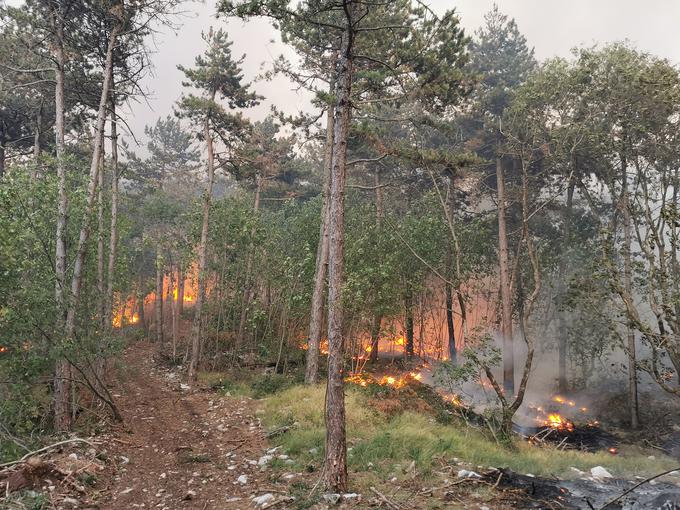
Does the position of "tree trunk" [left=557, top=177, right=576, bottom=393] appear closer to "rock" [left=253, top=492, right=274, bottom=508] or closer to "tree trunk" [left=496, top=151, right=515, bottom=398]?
"tree trunk" [left=496, top=151, right=515, bottom=398]

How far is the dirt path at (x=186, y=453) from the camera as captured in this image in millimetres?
7527

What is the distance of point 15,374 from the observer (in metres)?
9.75

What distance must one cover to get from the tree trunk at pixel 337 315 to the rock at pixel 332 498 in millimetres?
131

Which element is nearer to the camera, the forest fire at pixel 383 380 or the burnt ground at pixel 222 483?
the burnt ground at pixel 222 483

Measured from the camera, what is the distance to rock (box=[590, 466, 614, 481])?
928 centimetres

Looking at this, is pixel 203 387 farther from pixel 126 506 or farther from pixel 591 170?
pixel 591 170

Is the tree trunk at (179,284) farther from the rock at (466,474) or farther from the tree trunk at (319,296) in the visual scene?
the rock at (466,474)

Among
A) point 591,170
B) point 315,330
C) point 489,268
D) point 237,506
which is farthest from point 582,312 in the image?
point 237,506

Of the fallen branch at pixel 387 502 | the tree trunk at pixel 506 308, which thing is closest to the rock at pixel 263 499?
the fallen branch at pixel 387 502

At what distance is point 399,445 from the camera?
31.6 feet

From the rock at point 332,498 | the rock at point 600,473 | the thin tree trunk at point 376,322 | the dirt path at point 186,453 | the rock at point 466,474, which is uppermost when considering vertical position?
the thin tree trunk at point 376,322

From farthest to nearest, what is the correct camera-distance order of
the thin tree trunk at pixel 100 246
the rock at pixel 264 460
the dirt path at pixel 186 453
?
the thin tree trunk at pixel 100 246 < the rock at pixel 264 460 < the dirt path at pixel 186 453

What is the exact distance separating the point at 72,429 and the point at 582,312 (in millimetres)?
23847

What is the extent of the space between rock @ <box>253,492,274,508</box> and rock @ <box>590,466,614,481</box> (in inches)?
288
